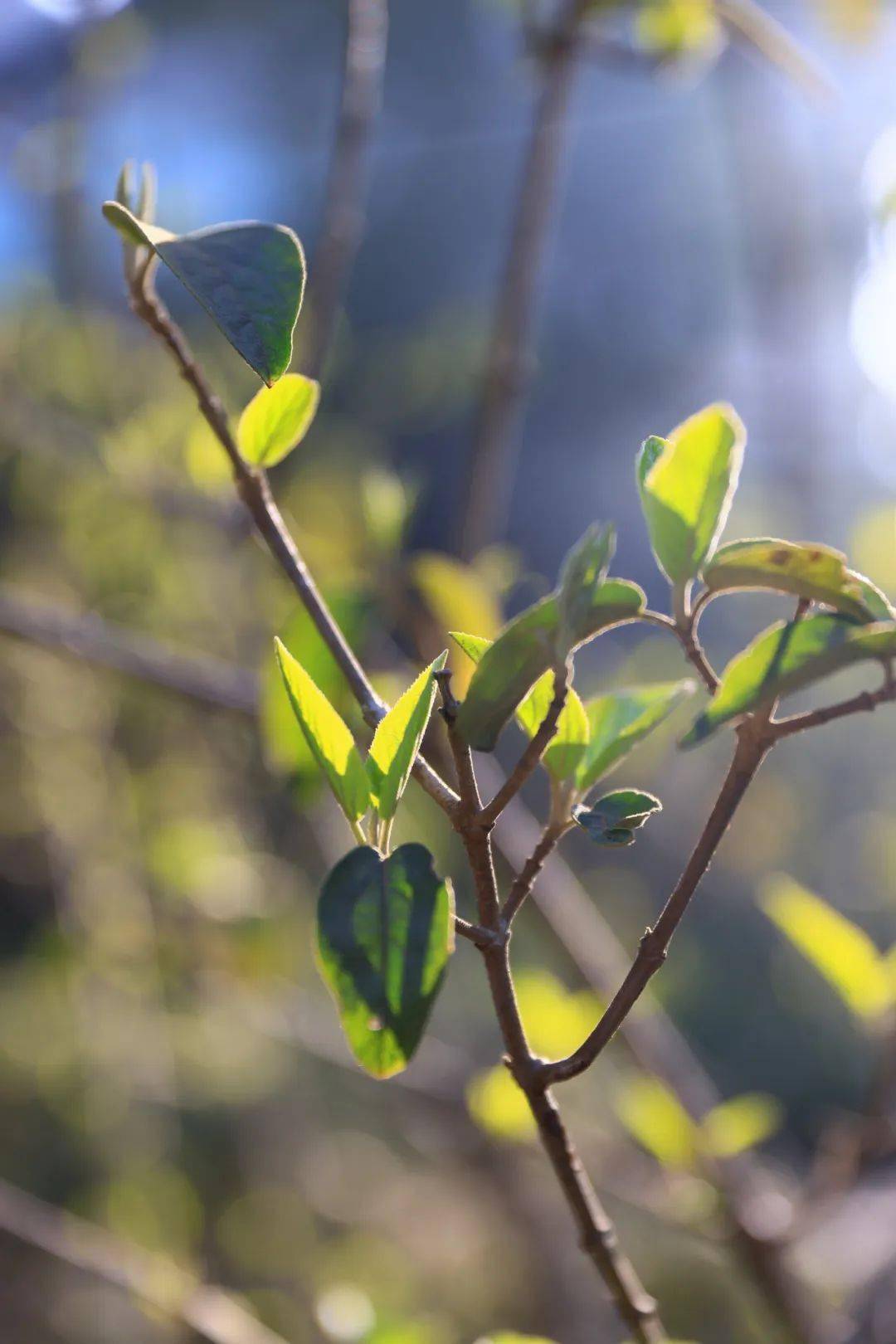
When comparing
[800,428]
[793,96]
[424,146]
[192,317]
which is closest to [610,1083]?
[800,428]

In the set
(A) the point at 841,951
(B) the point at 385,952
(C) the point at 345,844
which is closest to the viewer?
(B) the point at 385,952

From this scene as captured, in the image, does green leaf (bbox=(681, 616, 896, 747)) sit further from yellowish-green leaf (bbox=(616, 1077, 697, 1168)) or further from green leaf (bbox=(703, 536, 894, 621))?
yellowish-green leaf (bbox=(616, 1077, 697, 1168))

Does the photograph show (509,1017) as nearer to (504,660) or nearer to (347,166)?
(504,660)

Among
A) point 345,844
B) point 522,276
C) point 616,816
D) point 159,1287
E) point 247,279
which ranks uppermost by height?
point 522,276

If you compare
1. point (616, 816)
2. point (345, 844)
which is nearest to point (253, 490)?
point (616, 816)

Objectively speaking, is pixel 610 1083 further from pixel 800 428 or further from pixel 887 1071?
pixel 800 428

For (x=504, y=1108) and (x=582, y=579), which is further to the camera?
(x=504, y=1108)

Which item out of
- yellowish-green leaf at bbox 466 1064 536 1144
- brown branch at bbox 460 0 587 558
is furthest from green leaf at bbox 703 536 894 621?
brown branch at bbox 460 0 587 558
